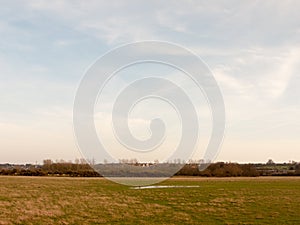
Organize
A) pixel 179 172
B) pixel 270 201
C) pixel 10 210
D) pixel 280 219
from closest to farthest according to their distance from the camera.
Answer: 1. pixel 280 219
2. pixel 10 210
3. pixel 270 201
4. pixel 179 172

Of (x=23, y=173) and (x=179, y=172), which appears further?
(x=179, y=172)

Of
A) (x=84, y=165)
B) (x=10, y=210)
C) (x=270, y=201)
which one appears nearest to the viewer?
(x=10, y=210)

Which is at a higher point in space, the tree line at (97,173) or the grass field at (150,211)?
the tree line at (97,173)

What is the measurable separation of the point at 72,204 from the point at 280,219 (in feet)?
57.3

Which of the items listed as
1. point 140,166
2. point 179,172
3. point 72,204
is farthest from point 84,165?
point 72,204

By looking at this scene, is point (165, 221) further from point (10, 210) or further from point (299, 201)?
point (299, 201)

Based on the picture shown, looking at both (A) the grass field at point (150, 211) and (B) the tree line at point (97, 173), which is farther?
(B) the tree line at point (97, 173)

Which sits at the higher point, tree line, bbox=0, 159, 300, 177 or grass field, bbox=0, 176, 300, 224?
tree line, bbox=0, 159, 300, 177

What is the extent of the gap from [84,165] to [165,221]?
11096cm

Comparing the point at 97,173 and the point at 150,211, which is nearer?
the point at 150,211

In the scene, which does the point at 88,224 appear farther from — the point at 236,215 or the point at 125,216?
the point at 236,215

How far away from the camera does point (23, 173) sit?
111 metres

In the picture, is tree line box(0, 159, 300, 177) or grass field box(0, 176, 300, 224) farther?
tree line box(0, 159, 300, 177)

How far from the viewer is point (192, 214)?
29.9 meters
